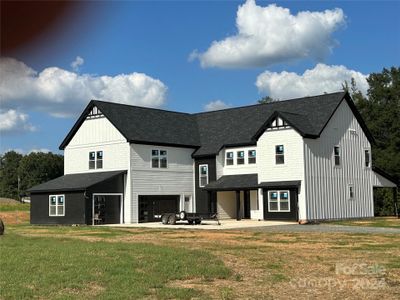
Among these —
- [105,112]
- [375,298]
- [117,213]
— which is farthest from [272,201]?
[375,298]

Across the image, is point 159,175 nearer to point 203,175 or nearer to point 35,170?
point 203,175

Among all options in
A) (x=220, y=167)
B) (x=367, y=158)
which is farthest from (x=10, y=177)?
(x=367, y=158)

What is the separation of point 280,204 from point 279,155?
3435 millimetres

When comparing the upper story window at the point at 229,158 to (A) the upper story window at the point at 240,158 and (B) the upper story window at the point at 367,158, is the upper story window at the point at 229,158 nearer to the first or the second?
(A) the upper story window at the point at 240,158

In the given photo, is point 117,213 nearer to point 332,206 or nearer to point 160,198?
point 160,198

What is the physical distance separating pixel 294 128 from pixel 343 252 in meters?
21.6

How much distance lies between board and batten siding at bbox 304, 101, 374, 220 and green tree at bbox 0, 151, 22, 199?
99943 mm

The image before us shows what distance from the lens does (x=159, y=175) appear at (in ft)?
144

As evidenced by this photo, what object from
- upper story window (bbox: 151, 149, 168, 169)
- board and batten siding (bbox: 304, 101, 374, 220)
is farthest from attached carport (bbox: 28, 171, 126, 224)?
board and batten siding (bbox: 304, 101, 374, 220)

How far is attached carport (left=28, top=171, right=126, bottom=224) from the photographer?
3969 cm

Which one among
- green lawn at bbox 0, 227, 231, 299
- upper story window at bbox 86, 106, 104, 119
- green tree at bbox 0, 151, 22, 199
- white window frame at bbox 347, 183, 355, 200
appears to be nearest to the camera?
green lawn at bbox 0, 227, 231, 299

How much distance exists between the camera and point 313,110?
139ft

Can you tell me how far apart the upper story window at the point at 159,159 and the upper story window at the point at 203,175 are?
3.28 m

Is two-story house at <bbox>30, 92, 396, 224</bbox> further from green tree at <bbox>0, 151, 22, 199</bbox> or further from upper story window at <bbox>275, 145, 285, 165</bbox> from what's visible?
green tree at <bbox>0, 151, 22, 199</bbox>
